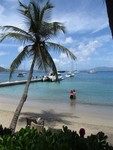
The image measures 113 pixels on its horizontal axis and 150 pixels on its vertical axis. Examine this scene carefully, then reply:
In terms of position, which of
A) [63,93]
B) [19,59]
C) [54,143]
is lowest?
[63,93]

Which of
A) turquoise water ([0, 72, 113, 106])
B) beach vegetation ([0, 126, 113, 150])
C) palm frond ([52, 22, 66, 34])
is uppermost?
palm frond ([52, 22, 66, 34])

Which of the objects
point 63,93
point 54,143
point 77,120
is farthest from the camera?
point 63,93

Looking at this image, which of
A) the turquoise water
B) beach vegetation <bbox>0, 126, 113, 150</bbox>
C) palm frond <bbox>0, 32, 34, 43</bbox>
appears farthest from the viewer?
the turquoise water

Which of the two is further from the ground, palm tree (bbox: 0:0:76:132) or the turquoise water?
palm tree (bbox: 0:0:76:132)

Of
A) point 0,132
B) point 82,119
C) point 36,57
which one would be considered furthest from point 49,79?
point 0,132

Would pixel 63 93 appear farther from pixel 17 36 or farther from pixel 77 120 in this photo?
pixel 17 36

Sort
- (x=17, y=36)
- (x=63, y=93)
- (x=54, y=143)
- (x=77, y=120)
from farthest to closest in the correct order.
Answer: (x=63, y=93)
(x=77, y=120)
(x=17, y=36)
(x=54, y=143)

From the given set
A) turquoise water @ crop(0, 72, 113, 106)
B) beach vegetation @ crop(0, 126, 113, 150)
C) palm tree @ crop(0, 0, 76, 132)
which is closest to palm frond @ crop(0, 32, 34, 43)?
palm tree @ crop(0, 0, 76, 132)

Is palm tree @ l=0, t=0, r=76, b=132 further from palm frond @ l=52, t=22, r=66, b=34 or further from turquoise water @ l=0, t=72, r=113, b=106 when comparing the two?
turquoise water @ l=0, t=72, r=113, b=106

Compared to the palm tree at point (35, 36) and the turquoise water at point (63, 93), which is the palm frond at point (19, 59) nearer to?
the palm tree at point (35, 36)

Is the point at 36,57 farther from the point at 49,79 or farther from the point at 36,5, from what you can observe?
the point at 49,79

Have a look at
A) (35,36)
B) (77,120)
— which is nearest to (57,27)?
(35,36)

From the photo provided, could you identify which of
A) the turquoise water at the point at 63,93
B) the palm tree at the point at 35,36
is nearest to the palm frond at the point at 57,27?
the palm tree at the point at 35,36

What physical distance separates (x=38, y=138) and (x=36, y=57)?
10.3m
